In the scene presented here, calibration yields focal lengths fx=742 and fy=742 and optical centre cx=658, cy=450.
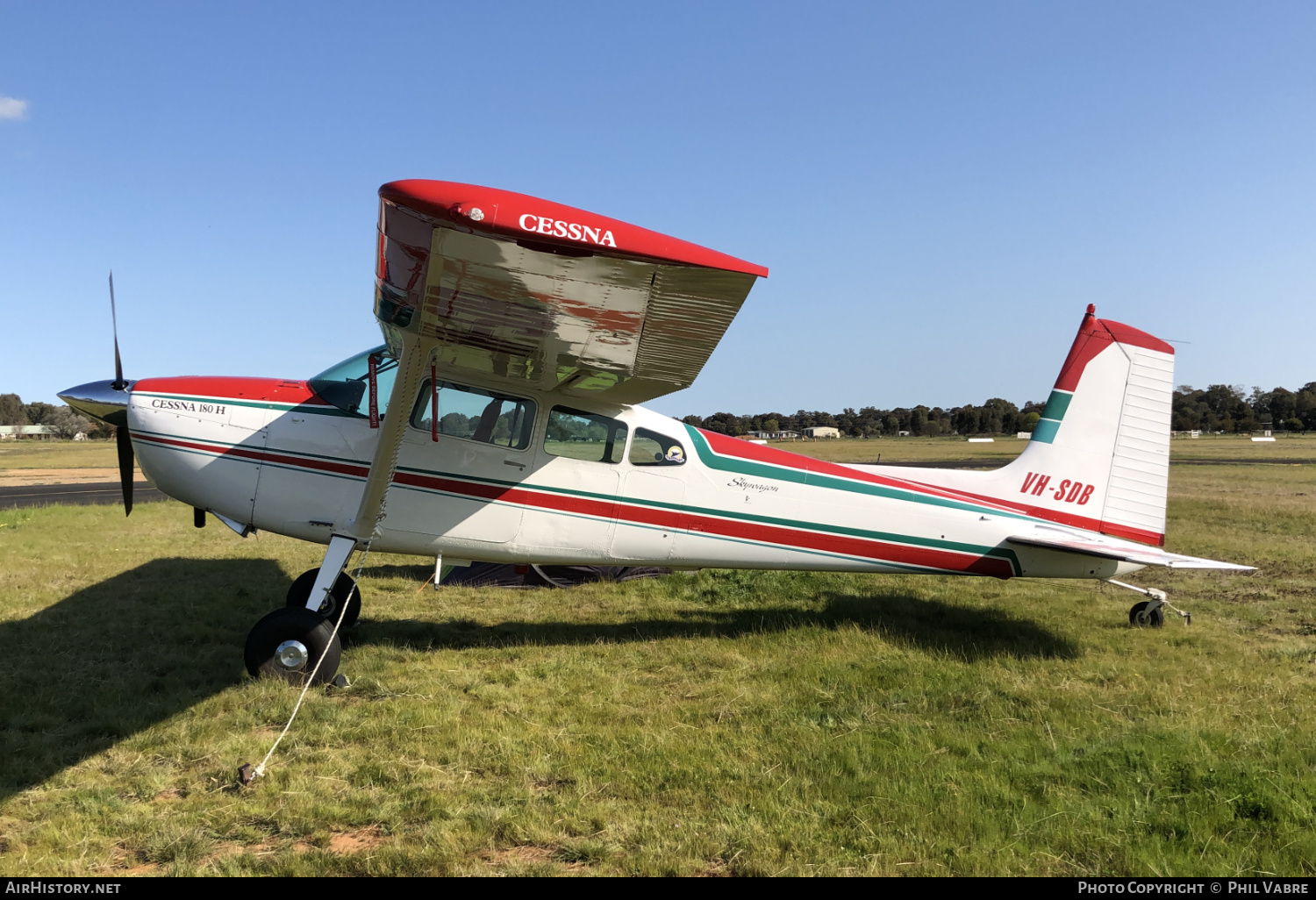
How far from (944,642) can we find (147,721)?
580 cm

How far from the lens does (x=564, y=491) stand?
5.95 metres

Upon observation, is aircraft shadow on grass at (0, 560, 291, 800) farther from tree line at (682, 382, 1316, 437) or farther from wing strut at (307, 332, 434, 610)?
tree line at (682, 382, 1316, 437)

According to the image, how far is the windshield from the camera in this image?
570 cm

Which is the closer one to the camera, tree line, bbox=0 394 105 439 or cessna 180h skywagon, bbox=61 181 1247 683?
cessna 180h skywagon, bbox=61 181 1247 683

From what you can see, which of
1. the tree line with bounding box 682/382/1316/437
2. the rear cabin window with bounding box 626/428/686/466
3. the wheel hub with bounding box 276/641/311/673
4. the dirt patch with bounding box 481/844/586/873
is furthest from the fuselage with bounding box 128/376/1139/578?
the tree line with bounding box 682/382/1316/437

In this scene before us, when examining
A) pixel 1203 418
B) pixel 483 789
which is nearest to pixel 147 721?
pixel 483 789

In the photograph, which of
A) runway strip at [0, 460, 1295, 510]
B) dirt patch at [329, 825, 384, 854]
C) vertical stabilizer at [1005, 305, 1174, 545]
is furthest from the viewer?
runway strip at [0, 460, 1295, 510]

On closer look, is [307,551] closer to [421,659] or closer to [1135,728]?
[421,659]

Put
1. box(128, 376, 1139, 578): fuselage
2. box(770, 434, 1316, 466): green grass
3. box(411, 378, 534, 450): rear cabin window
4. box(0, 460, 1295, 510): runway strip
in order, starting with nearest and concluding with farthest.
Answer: box(128, 376, 1139, 578): fuselage, box(411, 378, 534, 450): rear cabin window, box(0, 460, 1295, 510): runway strip, box(770, 434, 1316, 466): green grass

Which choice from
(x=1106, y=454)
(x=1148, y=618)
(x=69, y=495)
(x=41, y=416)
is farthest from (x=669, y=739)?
(x=41, y=416)

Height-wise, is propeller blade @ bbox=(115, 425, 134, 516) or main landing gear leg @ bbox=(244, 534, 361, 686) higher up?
propeller blade @ bbox=(115, 425, 134, 516)

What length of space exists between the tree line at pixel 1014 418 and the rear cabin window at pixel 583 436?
98.9 m

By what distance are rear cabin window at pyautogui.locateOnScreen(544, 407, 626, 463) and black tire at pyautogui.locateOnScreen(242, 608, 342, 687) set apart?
2.11 meters

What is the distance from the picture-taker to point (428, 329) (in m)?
4.59
